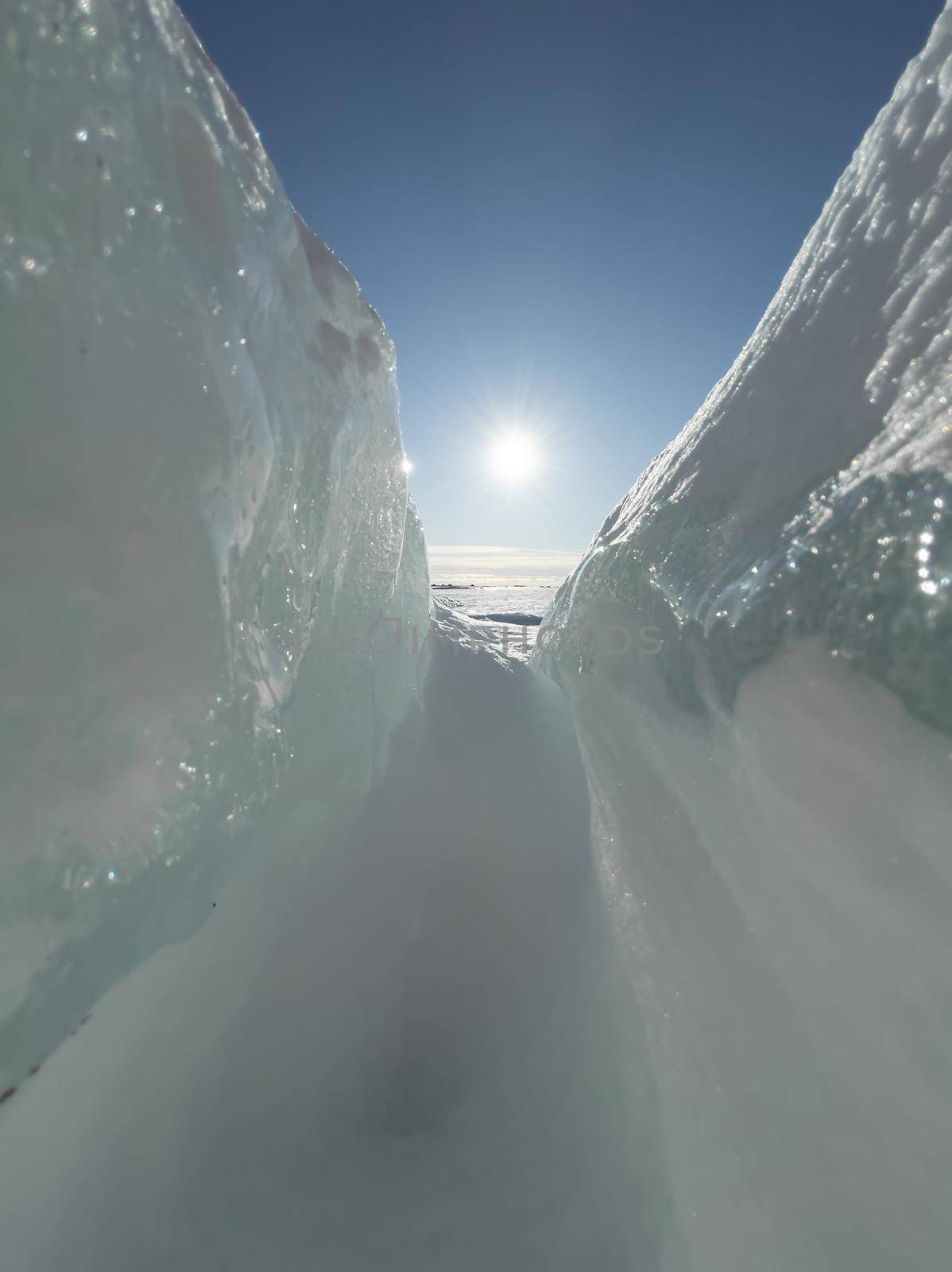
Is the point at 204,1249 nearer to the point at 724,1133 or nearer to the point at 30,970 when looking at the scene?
the point at 30,970

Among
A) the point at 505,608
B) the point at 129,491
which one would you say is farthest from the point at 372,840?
the point at 505,608

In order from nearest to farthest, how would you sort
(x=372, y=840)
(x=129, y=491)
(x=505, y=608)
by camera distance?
Answer: (x=129, y=491) < (x=372, y=840) < (x=505, y=608)

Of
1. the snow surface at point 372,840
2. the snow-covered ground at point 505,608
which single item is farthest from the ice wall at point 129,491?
the snow-covered ground at point 505,608

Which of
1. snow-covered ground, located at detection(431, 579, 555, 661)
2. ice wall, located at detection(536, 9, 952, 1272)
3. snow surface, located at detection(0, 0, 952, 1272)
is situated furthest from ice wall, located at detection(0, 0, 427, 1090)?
snow-covered ground, located at detection(431, 579, 555, 661)

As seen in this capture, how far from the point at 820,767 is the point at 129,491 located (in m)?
1.00

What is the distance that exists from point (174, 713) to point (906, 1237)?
116cm

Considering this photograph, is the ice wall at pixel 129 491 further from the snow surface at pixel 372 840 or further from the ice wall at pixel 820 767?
the ice wall at pixel 820 767

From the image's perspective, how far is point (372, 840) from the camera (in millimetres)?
1389

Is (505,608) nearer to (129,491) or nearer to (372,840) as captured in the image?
(372,840)

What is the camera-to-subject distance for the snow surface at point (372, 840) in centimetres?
71

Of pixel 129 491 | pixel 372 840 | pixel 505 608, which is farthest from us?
pixel 505 608

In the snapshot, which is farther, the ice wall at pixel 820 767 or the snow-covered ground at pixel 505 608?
the snow-covered ground at pixel 505 608

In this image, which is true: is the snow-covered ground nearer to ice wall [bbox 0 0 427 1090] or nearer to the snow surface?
the snow surface

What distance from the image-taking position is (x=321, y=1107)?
0.99 m
